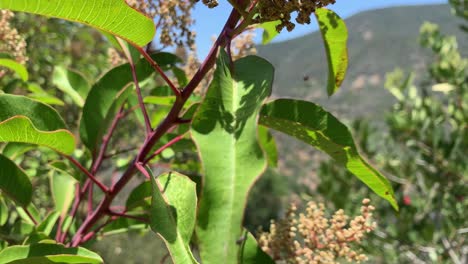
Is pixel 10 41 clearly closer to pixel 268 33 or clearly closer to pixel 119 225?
pixel 119 225

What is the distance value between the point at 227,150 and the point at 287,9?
270 mm

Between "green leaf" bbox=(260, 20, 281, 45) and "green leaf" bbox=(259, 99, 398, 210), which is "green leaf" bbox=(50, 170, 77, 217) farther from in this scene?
"green leaf" bbox=(259, 99, 398, 210)

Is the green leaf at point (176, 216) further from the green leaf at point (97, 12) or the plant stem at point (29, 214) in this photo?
the plant stem at point (29, 214)

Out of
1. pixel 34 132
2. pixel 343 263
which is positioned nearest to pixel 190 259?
pixel 34 132

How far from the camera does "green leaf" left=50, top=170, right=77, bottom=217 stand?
1.71 m

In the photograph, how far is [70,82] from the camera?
175cm

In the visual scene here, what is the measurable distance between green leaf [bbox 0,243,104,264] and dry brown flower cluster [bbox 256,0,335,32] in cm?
63

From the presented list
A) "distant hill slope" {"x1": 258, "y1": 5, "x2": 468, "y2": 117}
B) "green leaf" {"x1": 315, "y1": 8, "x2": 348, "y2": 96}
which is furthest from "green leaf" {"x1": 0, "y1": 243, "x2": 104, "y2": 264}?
"distant hill slope" {"x1": 258, "y1": 5, "x2": 468, "y2": 117}

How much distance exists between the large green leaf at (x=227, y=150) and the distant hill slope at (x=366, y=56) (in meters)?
45.7

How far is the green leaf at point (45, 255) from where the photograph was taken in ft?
3.42

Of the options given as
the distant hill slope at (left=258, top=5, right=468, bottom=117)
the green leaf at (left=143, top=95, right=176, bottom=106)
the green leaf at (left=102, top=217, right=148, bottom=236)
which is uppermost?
the green leaf at (left=143, top=95, right=176, bottom=106)

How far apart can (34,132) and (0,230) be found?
0.60 metres

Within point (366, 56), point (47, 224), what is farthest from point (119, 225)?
point (366, 56)

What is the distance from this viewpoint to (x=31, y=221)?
1.59 m
